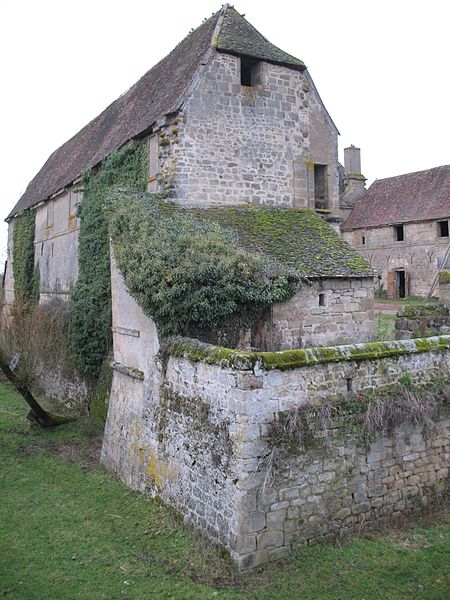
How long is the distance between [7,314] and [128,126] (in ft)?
23.9

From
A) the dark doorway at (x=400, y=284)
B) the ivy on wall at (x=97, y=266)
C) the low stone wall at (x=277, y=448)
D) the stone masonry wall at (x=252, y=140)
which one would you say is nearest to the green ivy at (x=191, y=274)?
the low stone wall at (x=277, y=448)

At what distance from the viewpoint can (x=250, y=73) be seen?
15.0 m

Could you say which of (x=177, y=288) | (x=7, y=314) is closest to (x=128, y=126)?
(x=7, y=314)

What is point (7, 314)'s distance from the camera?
17891mm

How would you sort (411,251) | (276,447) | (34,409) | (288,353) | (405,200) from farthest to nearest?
1. (405,200)
2. (411,251)
3. (34,409)
4. (288,353)
5. (276,447)

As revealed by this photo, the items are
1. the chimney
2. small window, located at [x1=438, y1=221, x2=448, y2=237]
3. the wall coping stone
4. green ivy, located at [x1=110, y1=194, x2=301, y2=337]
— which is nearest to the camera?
the wall coping stone

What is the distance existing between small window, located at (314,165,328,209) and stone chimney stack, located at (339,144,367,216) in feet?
75.9

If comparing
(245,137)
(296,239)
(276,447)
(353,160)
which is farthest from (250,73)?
(353,160)

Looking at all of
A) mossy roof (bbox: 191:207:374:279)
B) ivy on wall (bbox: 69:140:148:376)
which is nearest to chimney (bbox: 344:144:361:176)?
mossy roof (bbox: 191:207:374:279)

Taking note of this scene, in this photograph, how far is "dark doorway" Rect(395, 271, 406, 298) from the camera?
33375 mm

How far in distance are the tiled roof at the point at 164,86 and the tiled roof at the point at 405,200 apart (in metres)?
18.2

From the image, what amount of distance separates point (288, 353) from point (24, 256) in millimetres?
19350

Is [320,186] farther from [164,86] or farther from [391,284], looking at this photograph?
[391,284]

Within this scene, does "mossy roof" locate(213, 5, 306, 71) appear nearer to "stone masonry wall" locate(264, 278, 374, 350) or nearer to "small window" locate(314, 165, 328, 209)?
"small window" locate(314, 165, 328, 209)
